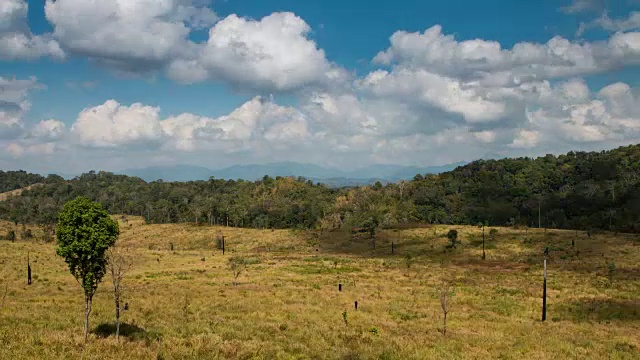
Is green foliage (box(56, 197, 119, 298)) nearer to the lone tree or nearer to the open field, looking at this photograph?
the lone tree

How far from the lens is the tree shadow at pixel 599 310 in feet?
141

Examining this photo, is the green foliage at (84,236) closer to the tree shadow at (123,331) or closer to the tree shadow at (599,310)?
the tree shadow at (123,331)

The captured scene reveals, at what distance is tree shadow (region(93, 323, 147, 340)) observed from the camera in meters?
25.5

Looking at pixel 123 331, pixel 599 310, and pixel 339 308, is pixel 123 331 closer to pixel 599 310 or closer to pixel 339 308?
pixel 339 308

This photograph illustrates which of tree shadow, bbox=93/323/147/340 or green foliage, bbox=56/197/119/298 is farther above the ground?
green foliage, bbox=56/197/119/298

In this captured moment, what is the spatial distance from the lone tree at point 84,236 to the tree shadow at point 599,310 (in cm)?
4308

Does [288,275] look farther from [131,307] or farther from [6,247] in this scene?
[6,247]

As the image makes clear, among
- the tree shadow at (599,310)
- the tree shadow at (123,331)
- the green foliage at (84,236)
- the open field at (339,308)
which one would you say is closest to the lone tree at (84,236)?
the green foliage at (84,236)

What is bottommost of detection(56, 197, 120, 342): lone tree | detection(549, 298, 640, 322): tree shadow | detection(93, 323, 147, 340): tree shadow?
detection(549, 298, 640, 322): tree shadow

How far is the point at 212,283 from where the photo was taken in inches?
2216

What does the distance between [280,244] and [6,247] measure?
66073 mm

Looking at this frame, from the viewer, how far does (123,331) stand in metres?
27.0

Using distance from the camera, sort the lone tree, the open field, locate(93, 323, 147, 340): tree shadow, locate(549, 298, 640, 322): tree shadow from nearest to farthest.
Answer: the lone tree → the open field → locate(93, 323, 147, 340): tree shadow → locate(549, 298, 640, 322): tree shadow

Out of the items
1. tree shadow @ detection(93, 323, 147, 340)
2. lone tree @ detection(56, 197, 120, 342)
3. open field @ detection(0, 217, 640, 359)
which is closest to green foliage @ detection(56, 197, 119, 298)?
lone tree @ detection(56, 197, 120, 342)
